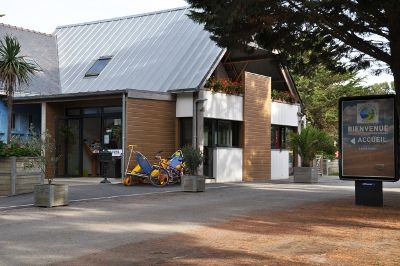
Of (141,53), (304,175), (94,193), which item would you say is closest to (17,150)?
(94,193)

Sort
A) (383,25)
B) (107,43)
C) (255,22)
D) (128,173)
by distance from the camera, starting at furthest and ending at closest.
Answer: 1. (107,43)
2. (128,173)
3. (383,25)
4. (255,22)

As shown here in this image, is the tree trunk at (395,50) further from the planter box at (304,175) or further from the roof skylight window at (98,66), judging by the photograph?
the roof skylight window at (98,66)

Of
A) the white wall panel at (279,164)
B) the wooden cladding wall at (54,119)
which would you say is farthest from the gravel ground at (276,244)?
the white wall panel at (279,164)

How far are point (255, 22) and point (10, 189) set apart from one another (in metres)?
7.73

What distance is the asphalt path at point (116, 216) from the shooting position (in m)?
7.95

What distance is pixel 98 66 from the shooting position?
80.7 ft

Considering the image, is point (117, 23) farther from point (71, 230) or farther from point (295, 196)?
point (71, 230)

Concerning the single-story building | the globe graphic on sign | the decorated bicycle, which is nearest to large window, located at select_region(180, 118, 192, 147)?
the single-story building

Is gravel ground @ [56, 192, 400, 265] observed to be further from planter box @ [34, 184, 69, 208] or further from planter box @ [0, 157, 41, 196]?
planter box @ [0, 157, 41, 196]

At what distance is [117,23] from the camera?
27.8 metres

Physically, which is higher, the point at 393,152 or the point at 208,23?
the point at 208,23

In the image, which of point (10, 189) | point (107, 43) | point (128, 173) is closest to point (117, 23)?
point (107, 43)

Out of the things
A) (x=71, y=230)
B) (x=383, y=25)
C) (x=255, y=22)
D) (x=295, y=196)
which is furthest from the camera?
(x=295, y=196)

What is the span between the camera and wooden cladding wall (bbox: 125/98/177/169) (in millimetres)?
18938
